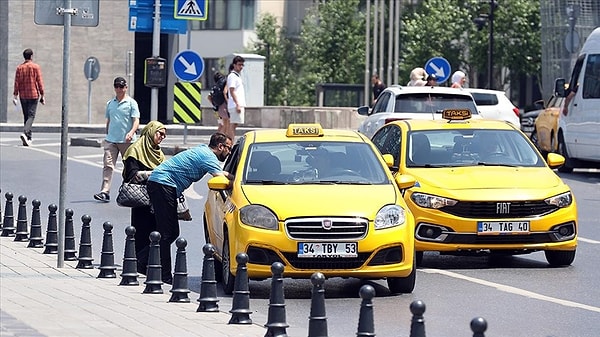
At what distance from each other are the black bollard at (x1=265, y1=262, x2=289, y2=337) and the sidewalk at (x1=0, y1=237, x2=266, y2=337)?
1.09ft

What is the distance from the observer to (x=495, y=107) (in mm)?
35438

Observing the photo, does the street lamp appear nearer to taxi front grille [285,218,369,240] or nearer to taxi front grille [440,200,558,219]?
taxi front grille [440,200,558,219]

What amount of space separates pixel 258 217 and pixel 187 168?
49.1 inches

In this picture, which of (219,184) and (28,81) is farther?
(28,81)

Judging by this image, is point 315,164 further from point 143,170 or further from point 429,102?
point 429,102

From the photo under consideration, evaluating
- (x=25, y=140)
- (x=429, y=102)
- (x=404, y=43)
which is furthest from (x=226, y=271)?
(x=404, y=43)

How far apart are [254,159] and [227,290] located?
4.72ft

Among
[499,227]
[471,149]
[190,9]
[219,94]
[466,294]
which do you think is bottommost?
[466,294]

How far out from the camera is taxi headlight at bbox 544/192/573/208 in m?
15.8

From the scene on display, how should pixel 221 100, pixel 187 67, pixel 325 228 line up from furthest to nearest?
1. pixel 187 67
2. pixel 221 100
3. pixel 325 228

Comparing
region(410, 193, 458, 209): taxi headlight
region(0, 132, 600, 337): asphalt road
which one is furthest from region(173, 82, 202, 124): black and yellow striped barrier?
region(410, 193, 458, 209): taxi headlight

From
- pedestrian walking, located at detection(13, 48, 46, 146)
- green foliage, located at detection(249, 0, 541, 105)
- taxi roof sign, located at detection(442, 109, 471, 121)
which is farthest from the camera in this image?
green foliage, located at detection(249, 0, 541, 105)

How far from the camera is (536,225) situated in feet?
51.3

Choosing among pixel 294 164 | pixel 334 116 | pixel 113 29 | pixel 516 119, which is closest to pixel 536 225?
pixel 294 164
